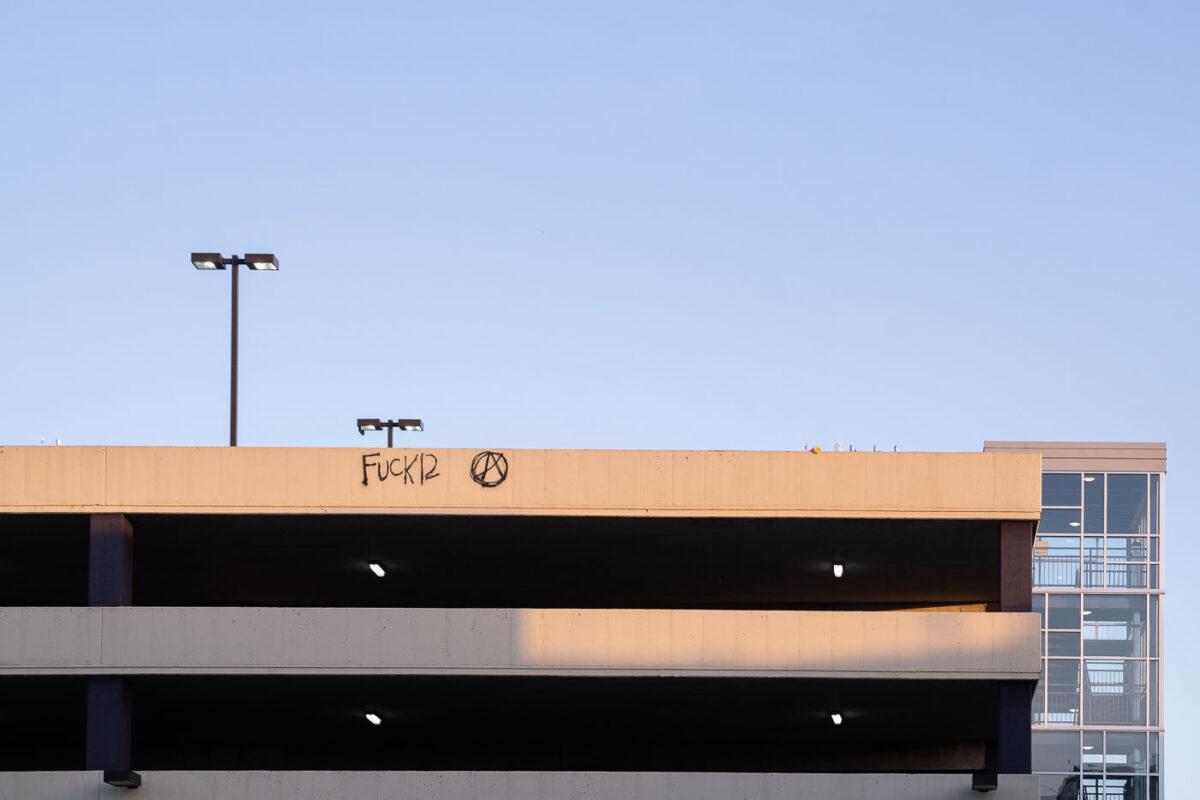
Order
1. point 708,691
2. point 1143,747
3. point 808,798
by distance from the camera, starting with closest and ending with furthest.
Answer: point 808,798, point 708,691, point 1143,747

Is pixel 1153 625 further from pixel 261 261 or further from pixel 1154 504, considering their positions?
pixel 261 261

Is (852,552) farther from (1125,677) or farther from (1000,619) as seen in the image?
(1125,677)

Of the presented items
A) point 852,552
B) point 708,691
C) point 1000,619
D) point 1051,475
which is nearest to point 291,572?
point 708,691

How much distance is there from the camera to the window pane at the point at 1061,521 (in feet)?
222

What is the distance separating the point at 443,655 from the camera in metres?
→ 31.6

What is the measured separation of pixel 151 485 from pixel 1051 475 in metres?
44.5

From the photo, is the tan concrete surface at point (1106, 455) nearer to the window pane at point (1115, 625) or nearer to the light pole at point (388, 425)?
the window pane at point (1115, 625)

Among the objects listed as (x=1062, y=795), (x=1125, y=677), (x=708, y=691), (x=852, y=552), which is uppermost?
(x=852, y=552)

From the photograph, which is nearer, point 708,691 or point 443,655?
point 443,655

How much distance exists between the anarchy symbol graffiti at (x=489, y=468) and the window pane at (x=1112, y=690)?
141ft

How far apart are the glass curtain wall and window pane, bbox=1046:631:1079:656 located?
0.04m

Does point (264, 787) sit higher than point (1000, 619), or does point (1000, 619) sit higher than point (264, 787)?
point (1000, 619)

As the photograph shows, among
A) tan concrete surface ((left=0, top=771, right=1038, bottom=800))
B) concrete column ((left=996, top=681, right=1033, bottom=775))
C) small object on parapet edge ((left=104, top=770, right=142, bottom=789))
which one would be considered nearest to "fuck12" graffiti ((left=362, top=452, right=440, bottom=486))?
tan concrete surface ((left=0, top=771, right=1038, bottom=800))

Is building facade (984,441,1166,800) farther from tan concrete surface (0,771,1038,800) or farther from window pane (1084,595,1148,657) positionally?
tan concrete surface (0,771,1038,800)
